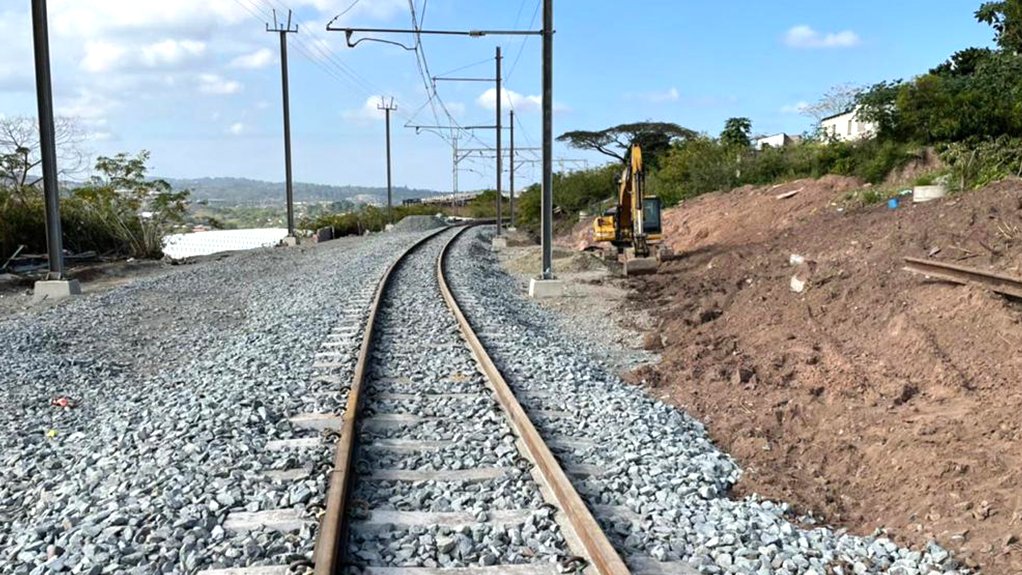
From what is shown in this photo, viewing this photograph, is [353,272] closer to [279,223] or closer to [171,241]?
[171,241]

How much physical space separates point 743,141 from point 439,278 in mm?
36628

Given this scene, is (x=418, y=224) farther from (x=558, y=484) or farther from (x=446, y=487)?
(x=558, y=484)

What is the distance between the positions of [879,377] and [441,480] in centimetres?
458

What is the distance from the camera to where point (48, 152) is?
16172 mm

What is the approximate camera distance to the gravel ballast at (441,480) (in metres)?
4.46

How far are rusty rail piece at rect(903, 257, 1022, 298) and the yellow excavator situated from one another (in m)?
9.25

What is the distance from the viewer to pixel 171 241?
31.8 m

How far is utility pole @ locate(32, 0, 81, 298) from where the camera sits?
1591cm

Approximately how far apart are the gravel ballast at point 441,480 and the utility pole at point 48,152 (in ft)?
33.5

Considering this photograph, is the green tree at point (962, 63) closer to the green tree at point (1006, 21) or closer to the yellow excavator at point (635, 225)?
the green tree at point (1006, 21)

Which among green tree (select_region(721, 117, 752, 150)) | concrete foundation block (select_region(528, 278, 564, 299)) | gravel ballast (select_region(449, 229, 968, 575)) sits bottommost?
gravel ballast (select_region(449, 229, 968, 575))

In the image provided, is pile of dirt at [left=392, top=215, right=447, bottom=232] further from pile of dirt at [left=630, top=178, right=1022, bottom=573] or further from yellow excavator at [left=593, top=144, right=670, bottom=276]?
pile of dirt at [left=630, top=178, right=1022, bottom=573]

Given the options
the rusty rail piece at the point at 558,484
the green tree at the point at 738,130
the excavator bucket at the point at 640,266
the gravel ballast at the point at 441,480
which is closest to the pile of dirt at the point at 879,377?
the rusty rail piece at the point at 558,484

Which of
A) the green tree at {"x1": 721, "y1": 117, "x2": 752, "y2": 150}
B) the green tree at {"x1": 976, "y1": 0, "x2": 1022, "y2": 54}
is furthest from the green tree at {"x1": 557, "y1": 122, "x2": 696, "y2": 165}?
the green tree at {"x1": 976, "y1": 0, "x2": 1022, "y2": 54}
